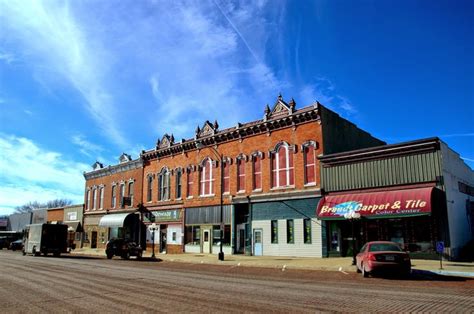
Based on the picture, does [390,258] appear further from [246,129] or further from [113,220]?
[113,220]

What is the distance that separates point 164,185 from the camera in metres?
→ 41.3

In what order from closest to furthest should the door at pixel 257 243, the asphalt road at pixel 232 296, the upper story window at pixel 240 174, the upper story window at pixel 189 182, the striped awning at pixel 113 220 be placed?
the asphalt road at pixel 232 296 → the door at pixel 257 243 → the upper story window at pixel 240 174 → the upper story window at pixel 189 182 → the striped awning at pixel 113 220

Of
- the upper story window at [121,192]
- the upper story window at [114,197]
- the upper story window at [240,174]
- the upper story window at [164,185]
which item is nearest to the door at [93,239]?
the upper story window at [114,197]

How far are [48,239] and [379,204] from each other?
29760 mm

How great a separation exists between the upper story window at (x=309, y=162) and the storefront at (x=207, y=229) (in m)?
8.26

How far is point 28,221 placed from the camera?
73875 mm

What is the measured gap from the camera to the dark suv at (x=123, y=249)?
32.3 m

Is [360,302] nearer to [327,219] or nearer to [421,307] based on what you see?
[421,307]

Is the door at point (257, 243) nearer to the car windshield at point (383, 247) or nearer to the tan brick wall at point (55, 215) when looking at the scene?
the car windshield at point (383, 247)

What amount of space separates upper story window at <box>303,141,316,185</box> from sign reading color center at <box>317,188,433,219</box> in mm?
2161

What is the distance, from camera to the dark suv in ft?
106

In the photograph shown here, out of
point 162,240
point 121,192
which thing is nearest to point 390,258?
point 162,240

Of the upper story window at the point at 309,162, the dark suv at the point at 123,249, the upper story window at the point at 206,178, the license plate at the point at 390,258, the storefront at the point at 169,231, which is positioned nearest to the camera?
the license plate at the point at 390,258

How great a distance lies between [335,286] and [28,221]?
7437 cm
